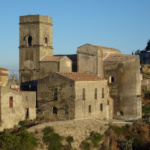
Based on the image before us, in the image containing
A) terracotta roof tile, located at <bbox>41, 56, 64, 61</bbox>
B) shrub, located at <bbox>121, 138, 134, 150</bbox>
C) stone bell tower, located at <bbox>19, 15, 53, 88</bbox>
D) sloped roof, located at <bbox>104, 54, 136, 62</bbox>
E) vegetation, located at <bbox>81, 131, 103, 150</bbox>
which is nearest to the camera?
vegetation, located at <bbox>81, 131, 103, 150</bbox>

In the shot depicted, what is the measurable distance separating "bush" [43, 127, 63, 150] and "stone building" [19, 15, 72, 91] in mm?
11204

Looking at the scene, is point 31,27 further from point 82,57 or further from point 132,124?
point 132,124

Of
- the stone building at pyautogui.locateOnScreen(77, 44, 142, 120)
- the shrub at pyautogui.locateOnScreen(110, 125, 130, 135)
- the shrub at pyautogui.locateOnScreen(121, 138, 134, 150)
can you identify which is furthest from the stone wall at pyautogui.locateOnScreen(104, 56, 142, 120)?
the shrub at pyautogui.locateOnScreen(121, 138, 134, 150)

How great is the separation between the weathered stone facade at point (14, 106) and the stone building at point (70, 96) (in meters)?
1.69

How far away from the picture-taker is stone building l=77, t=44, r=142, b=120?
42.6 metres

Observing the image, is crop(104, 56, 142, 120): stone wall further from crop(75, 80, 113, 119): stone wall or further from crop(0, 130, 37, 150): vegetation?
crop(0, 130, 37, 150): vegetation

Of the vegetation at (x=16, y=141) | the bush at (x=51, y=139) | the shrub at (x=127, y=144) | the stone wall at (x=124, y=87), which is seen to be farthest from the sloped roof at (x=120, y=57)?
the vegetation at (x=16, y=141)

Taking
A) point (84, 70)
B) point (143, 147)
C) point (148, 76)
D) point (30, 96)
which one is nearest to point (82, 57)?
point (84, 70)

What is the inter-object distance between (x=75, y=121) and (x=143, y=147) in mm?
5760

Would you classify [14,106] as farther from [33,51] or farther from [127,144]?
[33,51]

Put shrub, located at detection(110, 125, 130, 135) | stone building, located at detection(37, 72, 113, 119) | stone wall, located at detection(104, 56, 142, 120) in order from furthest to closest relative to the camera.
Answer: stone wall, located at detection(104, 56, 142, 120), stone building, located at detection(37, 72, 113, 119), shrub, located at detection(110, 125, 130, 135)

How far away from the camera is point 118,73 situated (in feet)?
140

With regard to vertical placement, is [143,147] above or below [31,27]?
below

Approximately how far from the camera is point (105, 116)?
1635 inches
